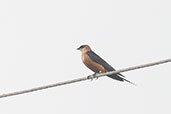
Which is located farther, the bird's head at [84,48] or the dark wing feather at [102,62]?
the bird's head at [84,48]

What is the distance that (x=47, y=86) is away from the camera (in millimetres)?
8727

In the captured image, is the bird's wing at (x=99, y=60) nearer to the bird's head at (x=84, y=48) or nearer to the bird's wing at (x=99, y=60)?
the bird's wing at (x=99, y=60)

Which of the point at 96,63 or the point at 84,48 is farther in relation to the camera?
the point at 84,48

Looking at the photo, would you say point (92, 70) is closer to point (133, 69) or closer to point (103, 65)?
point (103, 65)

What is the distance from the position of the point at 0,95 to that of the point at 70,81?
114 centimetres

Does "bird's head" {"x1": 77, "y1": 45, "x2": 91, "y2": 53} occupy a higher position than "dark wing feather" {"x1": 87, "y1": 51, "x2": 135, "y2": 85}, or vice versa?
"bird's head" {"x1": 77, "y1": 45, "x2": 91, "y2": 53}

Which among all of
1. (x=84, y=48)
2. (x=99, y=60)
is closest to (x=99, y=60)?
(x=99, y=60)

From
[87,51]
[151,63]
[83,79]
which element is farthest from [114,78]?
[151,63]

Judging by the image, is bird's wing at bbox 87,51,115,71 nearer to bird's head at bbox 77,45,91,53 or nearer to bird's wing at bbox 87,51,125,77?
bird's wing at bbox 87,51,125,77

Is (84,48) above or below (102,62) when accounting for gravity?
above

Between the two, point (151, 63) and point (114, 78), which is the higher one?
point (114, 78)

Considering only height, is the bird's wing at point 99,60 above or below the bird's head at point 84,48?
below

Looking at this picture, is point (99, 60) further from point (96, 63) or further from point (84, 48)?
point (84, 48)

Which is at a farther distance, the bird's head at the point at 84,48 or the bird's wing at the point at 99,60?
the bird's head at the point at 84,48
